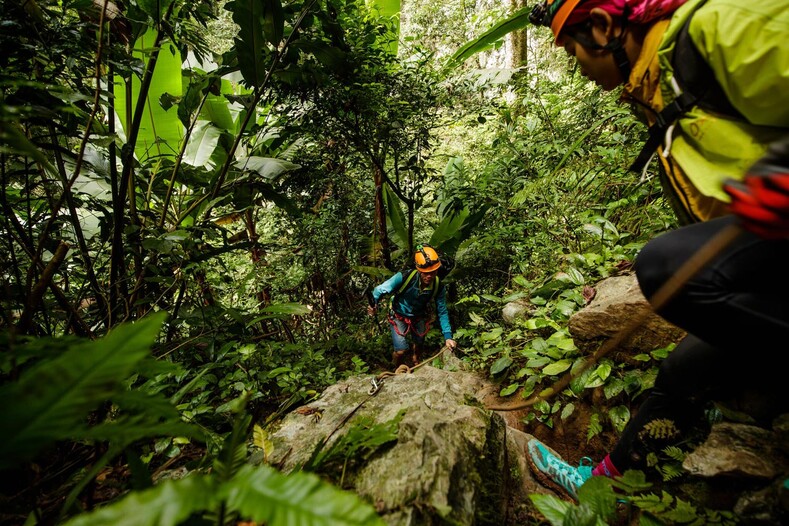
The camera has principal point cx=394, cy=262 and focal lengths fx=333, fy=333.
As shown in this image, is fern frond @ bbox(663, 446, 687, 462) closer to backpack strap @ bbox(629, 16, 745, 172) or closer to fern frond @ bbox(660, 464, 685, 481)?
fern frond @ bbox(660, 464, 685, 481)

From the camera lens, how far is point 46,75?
5.95 feet

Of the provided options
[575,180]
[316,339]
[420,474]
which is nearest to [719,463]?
[420,474]

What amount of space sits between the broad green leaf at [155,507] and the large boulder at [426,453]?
78 centimetres

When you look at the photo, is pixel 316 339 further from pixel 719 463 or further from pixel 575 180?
pixel 719 463

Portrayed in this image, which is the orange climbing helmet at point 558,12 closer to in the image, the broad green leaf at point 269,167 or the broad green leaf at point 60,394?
the broad green leaf at point 60,394

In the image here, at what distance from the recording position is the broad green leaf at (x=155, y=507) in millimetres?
432

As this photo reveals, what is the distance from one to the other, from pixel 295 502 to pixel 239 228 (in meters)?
6.87

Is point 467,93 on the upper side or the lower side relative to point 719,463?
upper

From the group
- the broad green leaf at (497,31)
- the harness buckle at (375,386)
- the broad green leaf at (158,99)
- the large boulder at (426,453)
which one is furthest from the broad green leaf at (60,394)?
the broad green leaf at (497,31)

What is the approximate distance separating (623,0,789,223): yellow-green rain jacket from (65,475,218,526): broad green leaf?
138 cm

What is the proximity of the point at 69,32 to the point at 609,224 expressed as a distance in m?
4.18

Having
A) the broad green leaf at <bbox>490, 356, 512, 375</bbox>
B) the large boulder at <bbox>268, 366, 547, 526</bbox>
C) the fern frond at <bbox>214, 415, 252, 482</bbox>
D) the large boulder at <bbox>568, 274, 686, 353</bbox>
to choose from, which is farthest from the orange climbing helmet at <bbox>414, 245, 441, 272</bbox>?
the fern frond at <bbox>214, 415, 252, 482</bbox>

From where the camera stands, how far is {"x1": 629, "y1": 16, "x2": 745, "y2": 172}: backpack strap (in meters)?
0.96

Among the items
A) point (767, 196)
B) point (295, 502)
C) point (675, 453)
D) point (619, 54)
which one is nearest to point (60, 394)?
point (295, 502)
